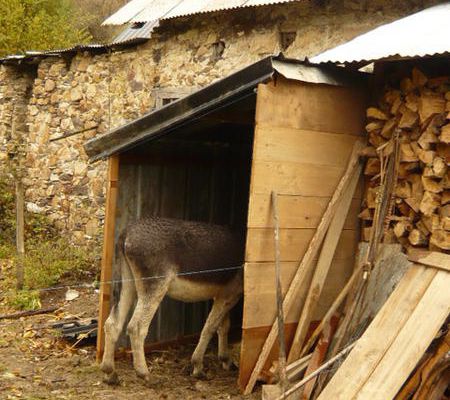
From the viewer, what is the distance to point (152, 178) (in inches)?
264

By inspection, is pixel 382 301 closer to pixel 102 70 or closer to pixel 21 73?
pixel 102 70

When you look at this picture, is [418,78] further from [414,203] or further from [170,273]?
[170,273]

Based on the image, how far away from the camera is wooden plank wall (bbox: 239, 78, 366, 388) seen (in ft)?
17.5

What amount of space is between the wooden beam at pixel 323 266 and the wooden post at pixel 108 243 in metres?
2.00

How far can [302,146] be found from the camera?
5.56 meters

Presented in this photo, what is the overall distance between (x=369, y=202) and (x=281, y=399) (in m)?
1.98

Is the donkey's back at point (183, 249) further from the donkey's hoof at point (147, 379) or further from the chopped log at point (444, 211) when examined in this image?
the chopped log at point (444, 211)

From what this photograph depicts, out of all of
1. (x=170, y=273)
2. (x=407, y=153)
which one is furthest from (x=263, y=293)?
(x=407, y=153)

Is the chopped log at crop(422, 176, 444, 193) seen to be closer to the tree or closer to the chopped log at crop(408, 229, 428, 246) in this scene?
the chopped log at crop(408, 229, 428, 246)

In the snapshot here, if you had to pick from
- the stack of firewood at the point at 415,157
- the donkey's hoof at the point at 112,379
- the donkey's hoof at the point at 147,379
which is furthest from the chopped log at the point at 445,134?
the donkey's hoof at the point at 112,379

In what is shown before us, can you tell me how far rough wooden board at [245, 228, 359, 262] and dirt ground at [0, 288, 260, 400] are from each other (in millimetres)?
1215

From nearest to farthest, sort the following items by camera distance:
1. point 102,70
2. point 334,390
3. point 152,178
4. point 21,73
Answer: point 334,390
point 152,178
point 102,70
point 21,73

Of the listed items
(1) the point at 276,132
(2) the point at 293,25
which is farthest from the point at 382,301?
(2) the point at 293,25

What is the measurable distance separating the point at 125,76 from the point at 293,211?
5474mm
